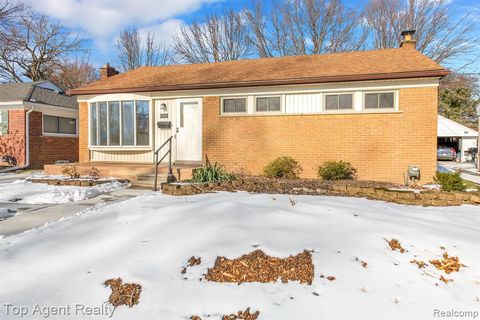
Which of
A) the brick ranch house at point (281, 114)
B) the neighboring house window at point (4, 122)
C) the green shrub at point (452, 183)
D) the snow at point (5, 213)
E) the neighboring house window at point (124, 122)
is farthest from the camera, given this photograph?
the neighboring house window at point (4, 122)

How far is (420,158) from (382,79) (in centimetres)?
249

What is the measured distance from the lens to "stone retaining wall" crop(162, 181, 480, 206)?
5.62 meters

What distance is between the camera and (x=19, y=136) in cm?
1413

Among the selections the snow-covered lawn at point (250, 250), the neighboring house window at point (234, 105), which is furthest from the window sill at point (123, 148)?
the snow-covered lawn at point (250, 250)

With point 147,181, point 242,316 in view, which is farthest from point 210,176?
point 242,316

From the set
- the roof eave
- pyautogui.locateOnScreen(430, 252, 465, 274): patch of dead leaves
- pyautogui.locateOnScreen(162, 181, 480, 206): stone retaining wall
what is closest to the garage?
the roof eave

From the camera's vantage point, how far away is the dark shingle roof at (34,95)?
14.5m

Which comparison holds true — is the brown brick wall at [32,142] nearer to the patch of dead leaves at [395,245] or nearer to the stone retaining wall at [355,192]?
the stone retaining wall at [355,192]

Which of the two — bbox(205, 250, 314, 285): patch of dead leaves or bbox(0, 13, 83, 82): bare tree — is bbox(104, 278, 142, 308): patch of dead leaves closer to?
bbox(205, 250, 314, 285): patch of dead leaves

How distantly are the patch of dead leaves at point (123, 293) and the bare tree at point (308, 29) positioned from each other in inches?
1068

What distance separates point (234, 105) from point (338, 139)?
351 centimetres

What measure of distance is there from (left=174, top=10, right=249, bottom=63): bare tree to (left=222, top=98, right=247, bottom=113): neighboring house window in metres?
19.7

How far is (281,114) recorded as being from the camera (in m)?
9.94

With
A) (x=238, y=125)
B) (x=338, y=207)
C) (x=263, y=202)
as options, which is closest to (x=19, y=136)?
(x=238, y=125)
